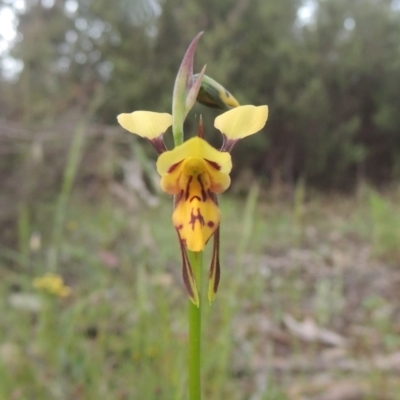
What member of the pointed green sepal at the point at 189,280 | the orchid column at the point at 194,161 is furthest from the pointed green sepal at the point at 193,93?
the pointed green sepal at the point at 189,280

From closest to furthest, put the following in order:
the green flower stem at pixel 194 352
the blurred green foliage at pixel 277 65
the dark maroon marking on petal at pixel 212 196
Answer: the green flower stem at pixel 194 352 < the dark maroon marking on petal at pixel 212 196 < the blurred green foliage at pixel 277 65

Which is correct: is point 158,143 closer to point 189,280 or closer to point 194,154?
point 194,154

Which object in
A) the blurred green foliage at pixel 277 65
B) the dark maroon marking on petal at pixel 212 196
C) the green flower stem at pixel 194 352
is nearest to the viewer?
the green flower stem at pixel 194 352

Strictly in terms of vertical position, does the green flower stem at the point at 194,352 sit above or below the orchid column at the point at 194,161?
below

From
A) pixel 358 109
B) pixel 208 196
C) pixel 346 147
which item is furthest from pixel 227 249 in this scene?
pixel 358 109

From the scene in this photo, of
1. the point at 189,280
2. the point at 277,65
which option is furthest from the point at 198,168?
the point at 277,65

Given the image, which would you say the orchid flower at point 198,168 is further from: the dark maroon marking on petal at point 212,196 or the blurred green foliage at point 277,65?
the blurred green foliage at point 277,65

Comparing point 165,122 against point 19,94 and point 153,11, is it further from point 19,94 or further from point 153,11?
point 153,11
